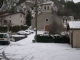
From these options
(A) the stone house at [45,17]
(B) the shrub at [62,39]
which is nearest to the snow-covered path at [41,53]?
(B) the shrub at [62,39]

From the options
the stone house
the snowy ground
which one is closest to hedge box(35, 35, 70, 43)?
the snowy ground

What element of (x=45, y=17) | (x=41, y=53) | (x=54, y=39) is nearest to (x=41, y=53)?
(x=41, y=53)

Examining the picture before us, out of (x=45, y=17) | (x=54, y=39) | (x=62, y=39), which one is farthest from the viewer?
(x=45, y=17)

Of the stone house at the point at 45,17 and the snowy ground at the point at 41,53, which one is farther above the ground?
the stone house at the point at 45,17

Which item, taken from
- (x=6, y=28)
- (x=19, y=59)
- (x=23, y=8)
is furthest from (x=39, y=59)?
(x=23, y=8)

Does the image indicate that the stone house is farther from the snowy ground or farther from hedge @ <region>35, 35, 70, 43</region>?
the snowy ground

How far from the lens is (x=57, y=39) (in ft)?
107

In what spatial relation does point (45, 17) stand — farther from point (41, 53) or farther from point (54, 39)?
point (41, 53)

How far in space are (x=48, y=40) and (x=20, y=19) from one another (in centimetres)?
4388

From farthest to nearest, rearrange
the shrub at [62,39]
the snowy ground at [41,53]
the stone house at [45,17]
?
the stone house at [45,17] < the shrub at [62,39] < the snowy ground at [41,53]

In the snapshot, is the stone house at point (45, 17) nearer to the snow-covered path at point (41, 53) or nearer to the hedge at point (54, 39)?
the hedge at point (54, 39)

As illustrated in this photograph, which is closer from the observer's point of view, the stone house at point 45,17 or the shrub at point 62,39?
the shrub at point 62,39

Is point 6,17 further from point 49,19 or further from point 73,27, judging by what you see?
point 73,27

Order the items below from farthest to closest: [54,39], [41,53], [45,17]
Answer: [45,17], [54,39], [41,53]
